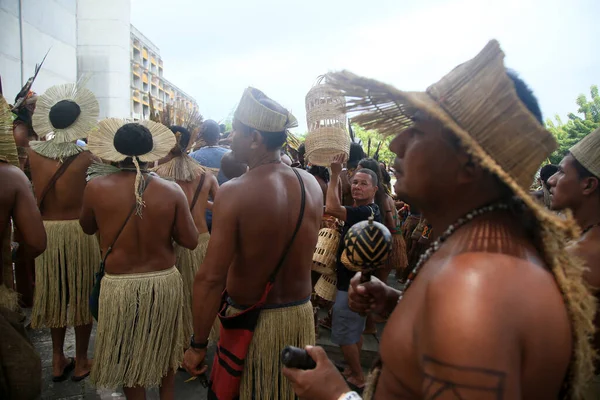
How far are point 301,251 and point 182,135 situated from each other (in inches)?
102

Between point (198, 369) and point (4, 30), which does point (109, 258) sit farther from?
point (4, 30)

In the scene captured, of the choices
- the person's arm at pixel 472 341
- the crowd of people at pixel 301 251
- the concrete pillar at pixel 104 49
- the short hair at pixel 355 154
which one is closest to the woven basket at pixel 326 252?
the crowd of people at pixel 301 251

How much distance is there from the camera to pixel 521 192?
933 millimetres

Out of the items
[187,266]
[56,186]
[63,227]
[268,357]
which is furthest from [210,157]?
[268,357]

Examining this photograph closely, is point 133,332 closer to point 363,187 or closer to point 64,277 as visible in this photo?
point 64,277

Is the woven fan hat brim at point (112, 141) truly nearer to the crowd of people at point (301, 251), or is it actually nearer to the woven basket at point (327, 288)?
the crowd of people at point (301, 251)

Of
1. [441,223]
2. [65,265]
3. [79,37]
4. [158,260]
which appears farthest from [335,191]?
[79,37]

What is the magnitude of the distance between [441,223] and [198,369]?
1831mm

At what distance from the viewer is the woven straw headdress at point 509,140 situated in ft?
3.08

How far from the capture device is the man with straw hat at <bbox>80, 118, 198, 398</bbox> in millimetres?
2949

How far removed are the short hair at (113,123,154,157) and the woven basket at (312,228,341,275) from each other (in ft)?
6.14

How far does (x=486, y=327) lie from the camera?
30.2 inches

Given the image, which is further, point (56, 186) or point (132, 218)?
point (56, 186)

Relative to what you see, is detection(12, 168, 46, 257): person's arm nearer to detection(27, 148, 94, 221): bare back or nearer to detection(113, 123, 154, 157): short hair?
detection(113, 123, 154, 157): short hair
